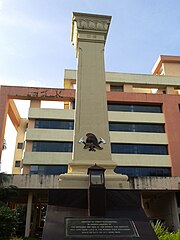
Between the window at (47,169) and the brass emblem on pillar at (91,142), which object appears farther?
the window at (47,169)

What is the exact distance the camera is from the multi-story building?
2812 centimetres

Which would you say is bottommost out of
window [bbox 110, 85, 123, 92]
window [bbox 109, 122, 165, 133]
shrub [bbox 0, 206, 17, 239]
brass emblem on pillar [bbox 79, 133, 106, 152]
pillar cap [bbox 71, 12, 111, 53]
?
shrub [bbox 0, 206, 17, 239]

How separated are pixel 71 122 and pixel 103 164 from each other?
21748 millimetres

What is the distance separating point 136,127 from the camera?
31016 mm

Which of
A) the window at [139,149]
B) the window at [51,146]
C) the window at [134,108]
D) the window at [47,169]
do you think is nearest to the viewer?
the window at [47,169]

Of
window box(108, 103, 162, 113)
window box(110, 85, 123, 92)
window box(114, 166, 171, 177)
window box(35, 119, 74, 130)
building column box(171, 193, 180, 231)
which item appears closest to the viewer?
building column box(171, 193, 180, 231)

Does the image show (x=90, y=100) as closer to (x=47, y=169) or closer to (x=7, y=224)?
(x=7, y=224)

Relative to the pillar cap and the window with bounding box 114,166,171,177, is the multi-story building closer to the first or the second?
the window with bounding box 114,166,171,177

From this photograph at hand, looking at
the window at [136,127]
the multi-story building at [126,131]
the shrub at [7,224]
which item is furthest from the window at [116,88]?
the shrub at [7,224]

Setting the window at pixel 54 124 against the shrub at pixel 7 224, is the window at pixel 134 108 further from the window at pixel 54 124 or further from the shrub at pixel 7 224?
the shrub at pixel 7 224

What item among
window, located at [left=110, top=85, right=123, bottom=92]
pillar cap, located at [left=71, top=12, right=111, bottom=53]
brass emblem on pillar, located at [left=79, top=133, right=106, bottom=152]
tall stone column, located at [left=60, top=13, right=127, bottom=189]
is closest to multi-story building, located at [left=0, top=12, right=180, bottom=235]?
window, located at [left=110, top=85, right=123, bottom=92]

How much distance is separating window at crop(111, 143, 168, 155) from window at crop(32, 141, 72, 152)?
5415 mm

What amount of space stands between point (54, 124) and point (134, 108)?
34.6 ft

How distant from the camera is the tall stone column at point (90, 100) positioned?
30.2ft
